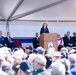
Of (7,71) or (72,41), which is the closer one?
(7,71)

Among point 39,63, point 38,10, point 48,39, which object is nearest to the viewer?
point 39,63

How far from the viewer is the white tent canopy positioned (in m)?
15.1

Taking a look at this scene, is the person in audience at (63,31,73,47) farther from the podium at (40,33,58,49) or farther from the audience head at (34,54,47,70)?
the audience head at (34,54,47,70)

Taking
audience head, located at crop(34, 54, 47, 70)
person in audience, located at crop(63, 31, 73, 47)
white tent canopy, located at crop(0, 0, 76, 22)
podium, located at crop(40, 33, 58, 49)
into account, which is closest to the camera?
audience head, located at crop(34, 54, 47, 70)

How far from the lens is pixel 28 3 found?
1515cm

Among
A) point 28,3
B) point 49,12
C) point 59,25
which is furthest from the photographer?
point 59,25

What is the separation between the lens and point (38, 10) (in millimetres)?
15867

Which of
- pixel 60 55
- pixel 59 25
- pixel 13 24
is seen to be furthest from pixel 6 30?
pixel 60 55

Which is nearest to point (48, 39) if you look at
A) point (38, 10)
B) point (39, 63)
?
point (38, 10)

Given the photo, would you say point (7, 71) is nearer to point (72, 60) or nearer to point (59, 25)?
point (72, 60)

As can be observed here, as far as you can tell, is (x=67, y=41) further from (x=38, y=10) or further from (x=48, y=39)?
(x=48, y=39)

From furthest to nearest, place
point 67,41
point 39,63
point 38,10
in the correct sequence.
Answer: point 67,41 < point 38,10 < point 39,63

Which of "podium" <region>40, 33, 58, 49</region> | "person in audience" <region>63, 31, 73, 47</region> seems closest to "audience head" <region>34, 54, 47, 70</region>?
"podium" <region>40, 33, 58, 49</region>

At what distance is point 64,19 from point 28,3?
3.02 metres
